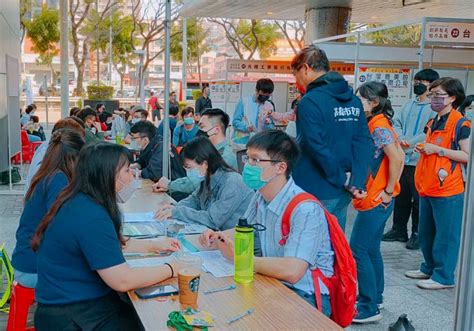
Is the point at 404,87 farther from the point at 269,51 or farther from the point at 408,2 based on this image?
the point at 269,51

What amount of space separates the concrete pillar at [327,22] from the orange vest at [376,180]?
7998 millimetres

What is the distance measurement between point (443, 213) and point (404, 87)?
140 inches

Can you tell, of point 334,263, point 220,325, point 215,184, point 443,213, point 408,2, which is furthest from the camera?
point 408,2

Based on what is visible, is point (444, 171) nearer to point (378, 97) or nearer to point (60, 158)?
point (378, 97)

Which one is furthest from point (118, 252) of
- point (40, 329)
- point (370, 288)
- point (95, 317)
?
point (370, 288)

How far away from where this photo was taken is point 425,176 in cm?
430

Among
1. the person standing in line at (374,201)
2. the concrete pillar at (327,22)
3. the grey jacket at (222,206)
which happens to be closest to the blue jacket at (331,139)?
the person standing in line at (374,201)

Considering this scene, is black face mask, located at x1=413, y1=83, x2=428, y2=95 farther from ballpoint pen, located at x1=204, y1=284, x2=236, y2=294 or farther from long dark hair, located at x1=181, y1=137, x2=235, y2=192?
ballpoint pen, located at x1=204, y1=284, x2=236, y2=294

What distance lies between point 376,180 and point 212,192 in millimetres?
1106

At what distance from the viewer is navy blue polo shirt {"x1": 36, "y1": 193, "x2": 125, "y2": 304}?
2.10 metres

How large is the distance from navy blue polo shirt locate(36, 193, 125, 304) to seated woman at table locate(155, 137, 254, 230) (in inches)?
47.2

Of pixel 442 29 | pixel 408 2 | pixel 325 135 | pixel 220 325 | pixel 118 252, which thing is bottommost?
pixel 220 325

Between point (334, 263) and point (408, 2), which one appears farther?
point (408, 2)

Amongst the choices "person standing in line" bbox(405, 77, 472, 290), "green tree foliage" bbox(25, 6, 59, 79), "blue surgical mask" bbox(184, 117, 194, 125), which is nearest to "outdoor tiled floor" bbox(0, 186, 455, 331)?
"person standing in line" bbox(405, 77, 472, 290)
